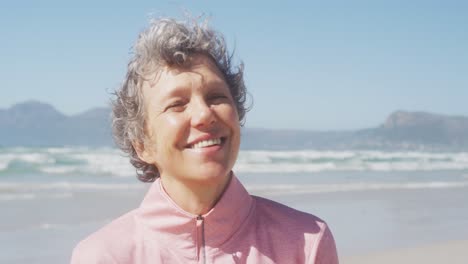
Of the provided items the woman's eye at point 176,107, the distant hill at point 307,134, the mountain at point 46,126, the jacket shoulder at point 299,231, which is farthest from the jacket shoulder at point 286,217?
the mountain at point 46,126

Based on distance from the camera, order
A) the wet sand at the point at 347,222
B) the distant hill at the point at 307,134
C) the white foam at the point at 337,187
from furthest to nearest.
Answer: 1. the distant hill at the point at 307,134
2. the white foam at the point at 337,187
3. the wet sand at the point at 347,222

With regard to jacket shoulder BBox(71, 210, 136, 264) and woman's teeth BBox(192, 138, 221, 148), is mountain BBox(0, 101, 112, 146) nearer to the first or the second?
jacket shoulder BBox(71, 210, 136, 264)

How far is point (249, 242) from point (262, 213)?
0.44ft

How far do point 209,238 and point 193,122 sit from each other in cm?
37

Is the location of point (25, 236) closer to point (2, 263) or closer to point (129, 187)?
point (2, 263)

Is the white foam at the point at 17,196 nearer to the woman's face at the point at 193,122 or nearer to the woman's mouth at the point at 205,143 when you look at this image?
the woman's face at the point at 193,122

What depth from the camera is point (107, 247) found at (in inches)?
77.2

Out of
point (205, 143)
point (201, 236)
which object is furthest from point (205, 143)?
point (201, 236)

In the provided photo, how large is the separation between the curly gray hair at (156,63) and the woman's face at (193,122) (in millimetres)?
37

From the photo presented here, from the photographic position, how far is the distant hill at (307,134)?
57.0 meters

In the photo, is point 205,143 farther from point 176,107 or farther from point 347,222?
point 347,222

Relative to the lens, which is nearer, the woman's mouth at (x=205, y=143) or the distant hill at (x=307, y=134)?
the woman's mouth at (x=205, y=143)

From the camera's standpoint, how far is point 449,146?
55406 millimetres

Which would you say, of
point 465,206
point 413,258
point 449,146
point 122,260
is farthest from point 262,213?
point 449,146
